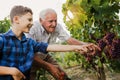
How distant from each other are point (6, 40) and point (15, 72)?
421 mm

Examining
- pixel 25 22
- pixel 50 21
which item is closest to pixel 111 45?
pixel 50 21

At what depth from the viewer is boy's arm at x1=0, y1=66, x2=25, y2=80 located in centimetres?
333

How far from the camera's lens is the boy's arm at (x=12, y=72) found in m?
3.33

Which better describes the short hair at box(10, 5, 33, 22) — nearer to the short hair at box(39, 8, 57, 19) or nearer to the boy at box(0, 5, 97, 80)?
the boy at box(0, 5, 97, 80)

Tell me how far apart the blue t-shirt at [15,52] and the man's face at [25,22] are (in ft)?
0.40

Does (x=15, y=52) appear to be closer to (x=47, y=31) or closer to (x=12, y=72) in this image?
(x=12, y=72)

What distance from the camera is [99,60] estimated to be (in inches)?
226

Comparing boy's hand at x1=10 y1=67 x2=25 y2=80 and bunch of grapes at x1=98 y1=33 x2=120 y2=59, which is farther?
bunch of grapes at x1=98 y1=33 x2=120 y2=59

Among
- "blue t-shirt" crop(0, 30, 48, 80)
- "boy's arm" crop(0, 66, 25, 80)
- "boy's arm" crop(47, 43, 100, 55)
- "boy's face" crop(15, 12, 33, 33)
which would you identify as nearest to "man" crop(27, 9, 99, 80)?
"boy's arm" crop(47, 43, 100, 55)

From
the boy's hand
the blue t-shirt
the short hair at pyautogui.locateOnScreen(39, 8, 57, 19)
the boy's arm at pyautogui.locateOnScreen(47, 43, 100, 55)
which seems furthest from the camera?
the short hair at pyautogui.locateOnScreen(39, 8, 57, 19)

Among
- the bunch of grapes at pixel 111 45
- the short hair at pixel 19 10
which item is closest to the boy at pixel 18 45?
the short hair at pixel 19 10

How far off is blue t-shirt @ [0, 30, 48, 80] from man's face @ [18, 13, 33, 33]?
0.40 feet

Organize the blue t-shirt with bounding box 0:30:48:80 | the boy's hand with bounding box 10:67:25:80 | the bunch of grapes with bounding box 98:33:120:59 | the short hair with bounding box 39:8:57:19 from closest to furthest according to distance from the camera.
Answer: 1. the boy's hand with bounding box 10:67:25:80
2. the blue t-shirt with bounding box 0:30:48:80
3. the bunch of grapes with bounding box 98:33:120:59
4. the short hair with bounding box 39:8:57:19

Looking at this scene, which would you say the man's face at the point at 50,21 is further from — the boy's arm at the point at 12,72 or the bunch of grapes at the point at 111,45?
the boy's arm at the point at 12,72
